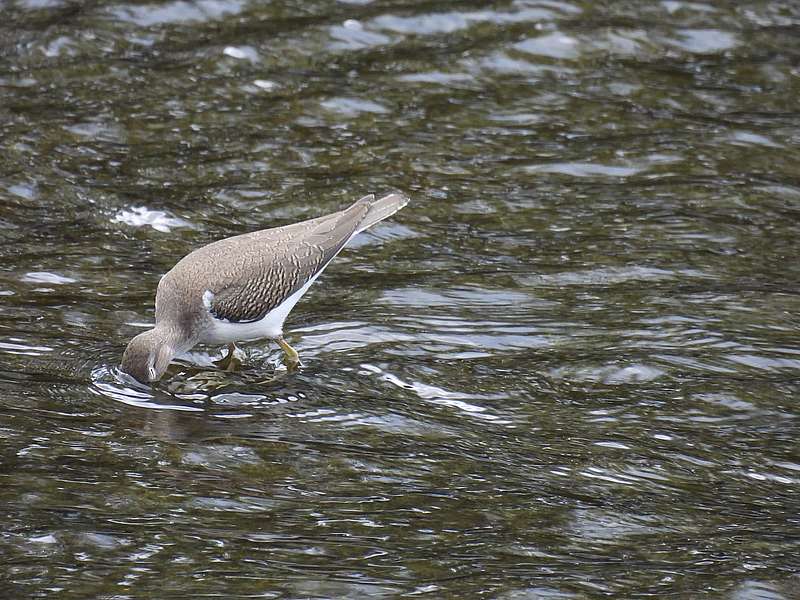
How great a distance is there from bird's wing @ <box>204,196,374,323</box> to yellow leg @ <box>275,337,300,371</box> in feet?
0.90

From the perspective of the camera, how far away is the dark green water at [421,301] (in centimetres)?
676

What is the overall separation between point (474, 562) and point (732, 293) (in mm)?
4725

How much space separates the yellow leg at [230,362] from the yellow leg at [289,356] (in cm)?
41

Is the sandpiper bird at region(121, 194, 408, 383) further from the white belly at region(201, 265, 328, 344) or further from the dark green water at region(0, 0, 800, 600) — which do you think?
the dark green water at region(0, 0, 800, 600)

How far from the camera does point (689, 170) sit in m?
12.9

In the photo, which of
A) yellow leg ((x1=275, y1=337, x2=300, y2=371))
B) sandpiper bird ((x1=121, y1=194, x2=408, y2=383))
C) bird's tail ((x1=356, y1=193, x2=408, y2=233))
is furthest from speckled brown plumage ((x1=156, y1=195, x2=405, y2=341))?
bird's tail ((x1=356, y1=193, x2=408, y2=233))

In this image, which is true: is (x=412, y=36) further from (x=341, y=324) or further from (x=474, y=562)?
(x=474, y=562)

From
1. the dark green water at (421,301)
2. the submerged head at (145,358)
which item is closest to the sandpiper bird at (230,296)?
the submerged head at (145,358)

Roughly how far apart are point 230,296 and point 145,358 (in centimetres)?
91

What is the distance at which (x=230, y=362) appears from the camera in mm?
9836

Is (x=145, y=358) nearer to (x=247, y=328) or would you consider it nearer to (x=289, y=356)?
(x=247, y=328)

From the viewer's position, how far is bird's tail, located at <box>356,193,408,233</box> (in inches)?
420

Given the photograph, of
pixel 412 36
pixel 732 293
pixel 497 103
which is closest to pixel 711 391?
pixel 732 293

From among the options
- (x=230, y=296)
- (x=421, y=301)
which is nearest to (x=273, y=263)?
(x=230, y=296)
